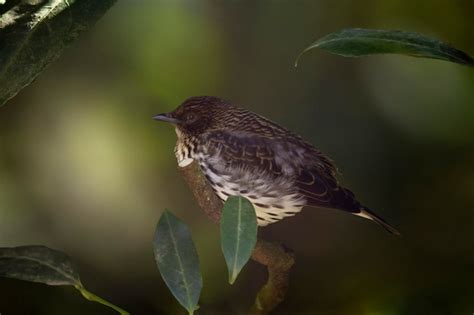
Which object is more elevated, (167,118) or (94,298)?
(167,118)

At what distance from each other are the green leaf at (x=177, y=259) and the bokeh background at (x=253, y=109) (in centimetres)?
4

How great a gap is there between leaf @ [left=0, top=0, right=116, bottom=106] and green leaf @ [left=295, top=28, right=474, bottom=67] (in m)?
0.15

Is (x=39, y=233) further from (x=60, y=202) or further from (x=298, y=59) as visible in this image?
(x=298, y=59)

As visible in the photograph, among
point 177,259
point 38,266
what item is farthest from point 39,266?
point 177,259

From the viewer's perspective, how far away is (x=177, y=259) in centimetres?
47

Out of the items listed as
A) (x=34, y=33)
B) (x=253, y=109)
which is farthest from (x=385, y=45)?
(x=34, y=33)

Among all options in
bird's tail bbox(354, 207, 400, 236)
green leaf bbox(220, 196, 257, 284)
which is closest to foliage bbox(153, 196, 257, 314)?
green leaf bbox(220, 196, 257, 284)

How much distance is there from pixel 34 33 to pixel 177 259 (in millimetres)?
179

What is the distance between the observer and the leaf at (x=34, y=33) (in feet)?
1.45

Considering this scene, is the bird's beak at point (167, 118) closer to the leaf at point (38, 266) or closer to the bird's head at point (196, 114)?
the bird's head at point (196, 114)

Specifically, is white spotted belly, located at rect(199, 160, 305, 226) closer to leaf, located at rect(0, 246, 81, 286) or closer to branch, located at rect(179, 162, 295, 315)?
branch, located at rect(179, 162, 295, 315)

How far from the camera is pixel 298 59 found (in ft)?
1.75

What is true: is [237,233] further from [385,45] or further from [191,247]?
[385,45]

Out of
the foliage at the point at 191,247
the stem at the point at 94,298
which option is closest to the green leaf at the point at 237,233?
the foliage at the point at 191,247
